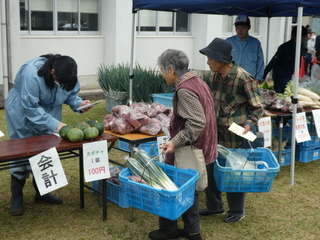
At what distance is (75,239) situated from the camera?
3777 mm

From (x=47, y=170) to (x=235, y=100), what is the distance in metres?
1.73

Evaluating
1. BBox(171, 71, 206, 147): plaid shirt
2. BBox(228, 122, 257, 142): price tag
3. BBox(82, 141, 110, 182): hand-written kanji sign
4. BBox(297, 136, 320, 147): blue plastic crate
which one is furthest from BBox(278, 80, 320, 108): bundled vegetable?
BBox(82, 141, 110, 182): hand-written kanji sign

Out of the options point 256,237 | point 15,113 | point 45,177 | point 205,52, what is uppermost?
point 205,52

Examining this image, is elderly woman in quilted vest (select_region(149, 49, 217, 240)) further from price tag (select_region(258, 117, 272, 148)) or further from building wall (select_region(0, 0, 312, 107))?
building wall (select_region(0, 0, 312, 107))

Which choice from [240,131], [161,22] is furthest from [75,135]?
[161,22]

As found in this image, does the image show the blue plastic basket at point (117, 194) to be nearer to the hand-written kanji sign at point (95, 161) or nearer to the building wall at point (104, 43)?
the hand-written kanji sign at point (95, 161)

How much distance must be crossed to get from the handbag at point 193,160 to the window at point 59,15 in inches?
292

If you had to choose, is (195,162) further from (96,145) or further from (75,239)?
(75,239)

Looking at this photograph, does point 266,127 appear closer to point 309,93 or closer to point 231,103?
point 309,93

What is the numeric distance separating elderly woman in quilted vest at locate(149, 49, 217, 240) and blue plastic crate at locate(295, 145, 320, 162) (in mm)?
2571

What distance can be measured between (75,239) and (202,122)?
152 centimetres

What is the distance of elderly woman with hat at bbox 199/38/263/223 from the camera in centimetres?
386

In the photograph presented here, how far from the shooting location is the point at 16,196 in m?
4.18

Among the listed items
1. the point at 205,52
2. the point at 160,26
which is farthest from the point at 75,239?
the point at 160,26
